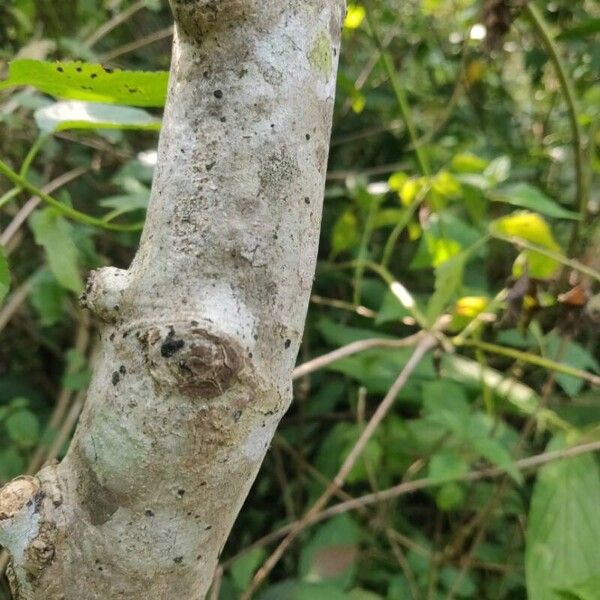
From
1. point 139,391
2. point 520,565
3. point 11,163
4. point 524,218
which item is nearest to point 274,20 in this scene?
point 139,391

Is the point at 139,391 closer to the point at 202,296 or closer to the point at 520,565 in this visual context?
the point at 202,296

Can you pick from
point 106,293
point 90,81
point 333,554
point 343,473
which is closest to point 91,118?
point 90,81

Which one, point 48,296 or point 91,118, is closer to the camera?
point 91,118

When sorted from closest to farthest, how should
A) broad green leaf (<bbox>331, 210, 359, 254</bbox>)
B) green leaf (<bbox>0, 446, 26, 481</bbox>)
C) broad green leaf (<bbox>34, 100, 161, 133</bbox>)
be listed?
1. broad green leaf (<bbox>34, 100, 161, 133</bbox>)
2. green leaf (<bbox>0, 446, 26, 481</bbox>)
3. broad green leaf (<bbox>331, 210, 359, 254</bbox>)

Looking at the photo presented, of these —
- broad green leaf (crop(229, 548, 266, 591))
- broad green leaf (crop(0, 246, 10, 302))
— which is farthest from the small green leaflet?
broad green leaf (crop(229, 548, 266, 591))

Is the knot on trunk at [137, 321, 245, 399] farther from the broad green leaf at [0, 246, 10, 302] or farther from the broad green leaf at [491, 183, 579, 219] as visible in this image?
the broad green leaf at [491, 183, 579, 219]

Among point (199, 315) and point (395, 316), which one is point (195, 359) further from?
point (395, 316)
